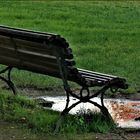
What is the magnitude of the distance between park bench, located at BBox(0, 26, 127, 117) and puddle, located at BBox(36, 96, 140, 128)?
54 cm

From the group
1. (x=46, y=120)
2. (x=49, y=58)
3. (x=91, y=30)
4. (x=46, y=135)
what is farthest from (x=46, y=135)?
(x=91, y=30)

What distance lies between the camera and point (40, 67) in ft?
25.2

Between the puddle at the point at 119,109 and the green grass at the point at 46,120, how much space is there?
368 mm

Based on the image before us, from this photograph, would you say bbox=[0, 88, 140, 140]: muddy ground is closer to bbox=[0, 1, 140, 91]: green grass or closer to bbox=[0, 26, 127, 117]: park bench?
bbox=[0, 26, 127, 117]: park bench

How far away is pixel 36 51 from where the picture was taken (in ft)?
24.8

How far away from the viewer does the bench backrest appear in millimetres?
7133

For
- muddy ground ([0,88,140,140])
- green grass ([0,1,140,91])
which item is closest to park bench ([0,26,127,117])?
muddy ground ([0,88,140,140])

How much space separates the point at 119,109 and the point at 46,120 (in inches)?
66.5

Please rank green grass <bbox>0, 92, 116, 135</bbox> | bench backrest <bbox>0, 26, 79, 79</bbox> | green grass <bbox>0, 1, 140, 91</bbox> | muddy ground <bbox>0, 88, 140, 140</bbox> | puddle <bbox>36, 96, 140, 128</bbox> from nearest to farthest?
muddy ground <bbox>0, 88, 140, 140</bbox>
bench backrest <bbox>0, 26, 79, 79</bbox>
green grass <bbox>0, 92, 116, 135</bbox>
puddle <bbox>36, 96, 140, 128</bbox>
green grass <bbox>0, 1, 140, 91</bbox>

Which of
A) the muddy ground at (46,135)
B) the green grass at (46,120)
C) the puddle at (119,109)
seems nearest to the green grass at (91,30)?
the puddle at (119,109)

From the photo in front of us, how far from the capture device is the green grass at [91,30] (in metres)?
12.0

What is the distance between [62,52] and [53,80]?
3831 millimetres

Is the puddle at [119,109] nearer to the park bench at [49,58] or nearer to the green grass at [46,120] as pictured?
the green grass at [46,120]

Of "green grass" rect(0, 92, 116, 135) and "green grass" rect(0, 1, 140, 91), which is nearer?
"green grass" rect(0, 92, 116, 135)
